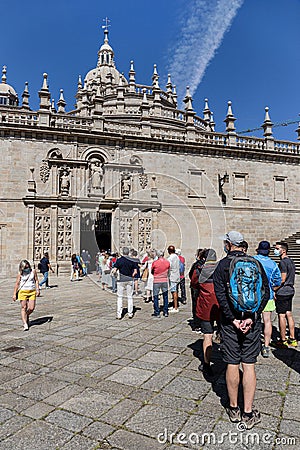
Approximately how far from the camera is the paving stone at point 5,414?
3.65 meters

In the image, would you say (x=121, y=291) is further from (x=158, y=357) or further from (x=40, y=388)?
(x=40, y=388)

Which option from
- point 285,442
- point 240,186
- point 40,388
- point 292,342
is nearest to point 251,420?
point 285,442

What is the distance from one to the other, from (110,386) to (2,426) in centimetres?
144

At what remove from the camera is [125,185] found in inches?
827

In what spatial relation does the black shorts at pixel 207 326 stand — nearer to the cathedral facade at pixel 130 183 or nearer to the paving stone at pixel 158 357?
the paving stone at pixel 158 357

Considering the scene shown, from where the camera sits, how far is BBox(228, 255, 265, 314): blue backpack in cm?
333

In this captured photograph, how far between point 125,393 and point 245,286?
7.35 ft

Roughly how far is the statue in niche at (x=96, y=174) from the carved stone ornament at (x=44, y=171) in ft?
8.80

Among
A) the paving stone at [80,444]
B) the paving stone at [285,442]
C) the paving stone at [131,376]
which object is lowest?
the paving stone at [131,376]

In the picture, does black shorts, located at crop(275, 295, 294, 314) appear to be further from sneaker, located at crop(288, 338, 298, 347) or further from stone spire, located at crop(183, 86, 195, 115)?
stone spire, located at crop(183, 86, 195, 115)

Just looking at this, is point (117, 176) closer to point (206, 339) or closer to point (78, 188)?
point (78, 188)

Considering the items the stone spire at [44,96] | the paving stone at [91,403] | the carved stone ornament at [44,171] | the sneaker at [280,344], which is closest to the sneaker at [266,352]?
the sneaker at [280,344]

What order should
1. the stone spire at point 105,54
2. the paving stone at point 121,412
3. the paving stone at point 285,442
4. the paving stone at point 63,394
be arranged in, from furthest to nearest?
the stone spire at point 105,54 → the paving stone at point 63,394 → the paving stone at point 121,412 → the paving stone at point 285,442

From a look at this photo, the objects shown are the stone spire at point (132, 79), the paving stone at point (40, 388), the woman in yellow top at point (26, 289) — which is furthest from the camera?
the stone spire at point (132, 79)
